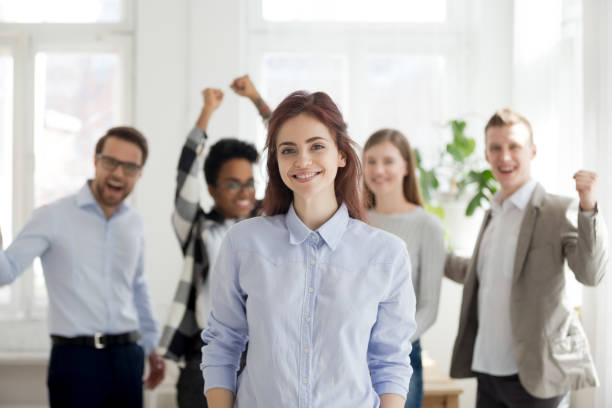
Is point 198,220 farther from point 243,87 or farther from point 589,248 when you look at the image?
point 589,248

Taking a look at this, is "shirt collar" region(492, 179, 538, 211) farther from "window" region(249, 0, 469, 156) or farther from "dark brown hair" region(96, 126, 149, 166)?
"window" region(249, 0, 469, 156)

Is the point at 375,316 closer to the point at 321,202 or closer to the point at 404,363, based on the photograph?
the point at 404,363

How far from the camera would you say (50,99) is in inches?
150

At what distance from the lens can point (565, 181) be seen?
302 cm

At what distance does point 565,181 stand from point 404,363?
6.98 ft

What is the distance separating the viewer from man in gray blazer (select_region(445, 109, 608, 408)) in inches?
75.5

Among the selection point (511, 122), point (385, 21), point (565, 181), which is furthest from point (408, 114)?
point (511, 122)

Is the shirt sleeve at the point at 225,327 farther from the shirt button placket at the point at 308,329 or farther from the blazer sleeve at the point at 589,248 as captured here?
the blazer sleeve at the point at 589,248

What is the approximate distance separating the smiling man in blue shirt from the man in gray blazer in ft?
4.19

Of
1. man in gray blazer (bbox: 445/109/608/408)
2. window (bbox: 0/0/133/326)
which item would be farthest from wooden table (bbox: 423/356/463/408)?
window (bbox: 0/0/133/326)

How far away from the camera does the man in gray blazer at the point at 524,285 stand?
192 cm

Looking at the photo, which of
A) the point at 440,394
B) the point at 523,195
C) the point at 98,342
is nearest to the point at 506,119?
the point at 523,195

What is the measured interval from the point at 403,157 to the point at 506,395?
0.93m

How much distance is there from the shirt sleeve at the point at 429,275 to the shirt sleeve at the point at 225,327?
3.00ft
